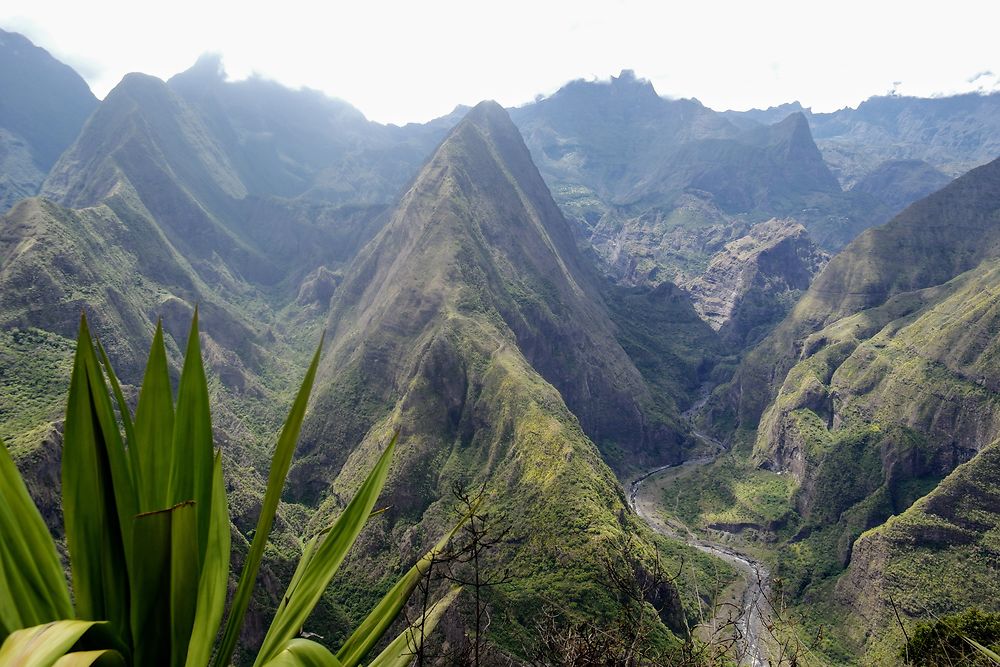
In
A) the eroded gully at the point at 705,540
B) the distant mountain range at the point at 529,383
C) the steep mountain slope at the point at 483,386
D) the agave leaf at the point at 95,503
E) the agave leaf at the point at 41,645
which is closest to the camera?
the agave leaf at the point at 41,645

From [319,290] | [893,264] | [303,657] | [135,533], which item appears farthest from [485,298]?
[135,533]

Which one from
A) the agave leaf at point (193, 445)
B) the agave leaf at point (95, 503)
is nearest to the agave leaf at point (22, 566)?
the agave leaf at point (95, 503)

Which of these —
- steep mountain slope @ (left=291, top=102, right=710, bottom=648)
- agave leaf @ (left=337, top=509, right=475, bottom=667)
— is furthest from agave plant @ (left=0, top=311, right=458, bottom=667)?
steep mountain slope @ (left=291, top=102, right=710, bottom=648)

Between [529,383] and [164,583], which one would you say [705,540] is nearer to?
[529,383]

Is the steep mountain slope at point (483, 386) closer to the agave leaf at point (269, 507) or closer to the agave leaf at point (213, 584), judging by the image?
the agave leaf at point (269, 507)

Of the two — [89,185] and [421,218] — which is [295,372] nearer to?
[421,218]
